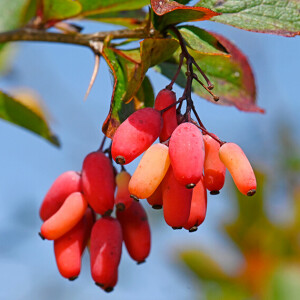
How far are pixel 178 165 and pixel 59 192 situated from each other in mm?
351

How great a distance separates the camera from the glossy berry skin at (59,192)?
1146 millimetres

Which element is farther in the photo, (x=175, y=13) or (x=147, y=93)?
(x=147, y=93)

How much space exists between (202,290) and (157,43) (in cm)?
153

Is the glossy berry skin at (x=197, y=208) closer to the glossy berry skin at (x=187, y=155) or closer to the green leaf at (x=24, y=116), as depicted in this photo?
the glossy berry skin at (x=187, y=155)

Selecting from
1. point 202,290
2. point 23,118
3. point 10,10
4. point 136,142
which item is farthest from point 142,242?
point 202,290

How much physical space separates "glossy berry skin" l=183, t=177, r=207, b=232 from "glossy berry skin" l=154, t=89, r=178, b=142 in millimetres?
111

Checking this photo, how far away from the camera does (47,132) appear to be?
62.2 inches

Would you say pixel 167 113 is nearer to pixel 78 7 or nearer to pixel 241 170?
pixel 241 170

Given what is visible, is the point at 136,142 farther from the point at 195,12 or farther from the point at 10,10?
the point at 10,10

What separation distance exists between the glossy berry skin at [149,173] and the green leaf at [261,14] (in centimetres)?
34

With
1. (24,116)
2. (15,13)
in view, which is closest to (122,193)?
(24,116)

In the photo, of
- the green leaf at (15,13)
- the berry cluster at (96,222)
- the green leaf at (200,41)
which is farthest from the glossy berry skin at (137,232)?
the green leaf at (15,13)

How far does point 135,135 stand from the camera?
93 centimetres

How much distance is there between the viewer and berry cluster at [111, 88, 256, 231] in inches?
35.4
